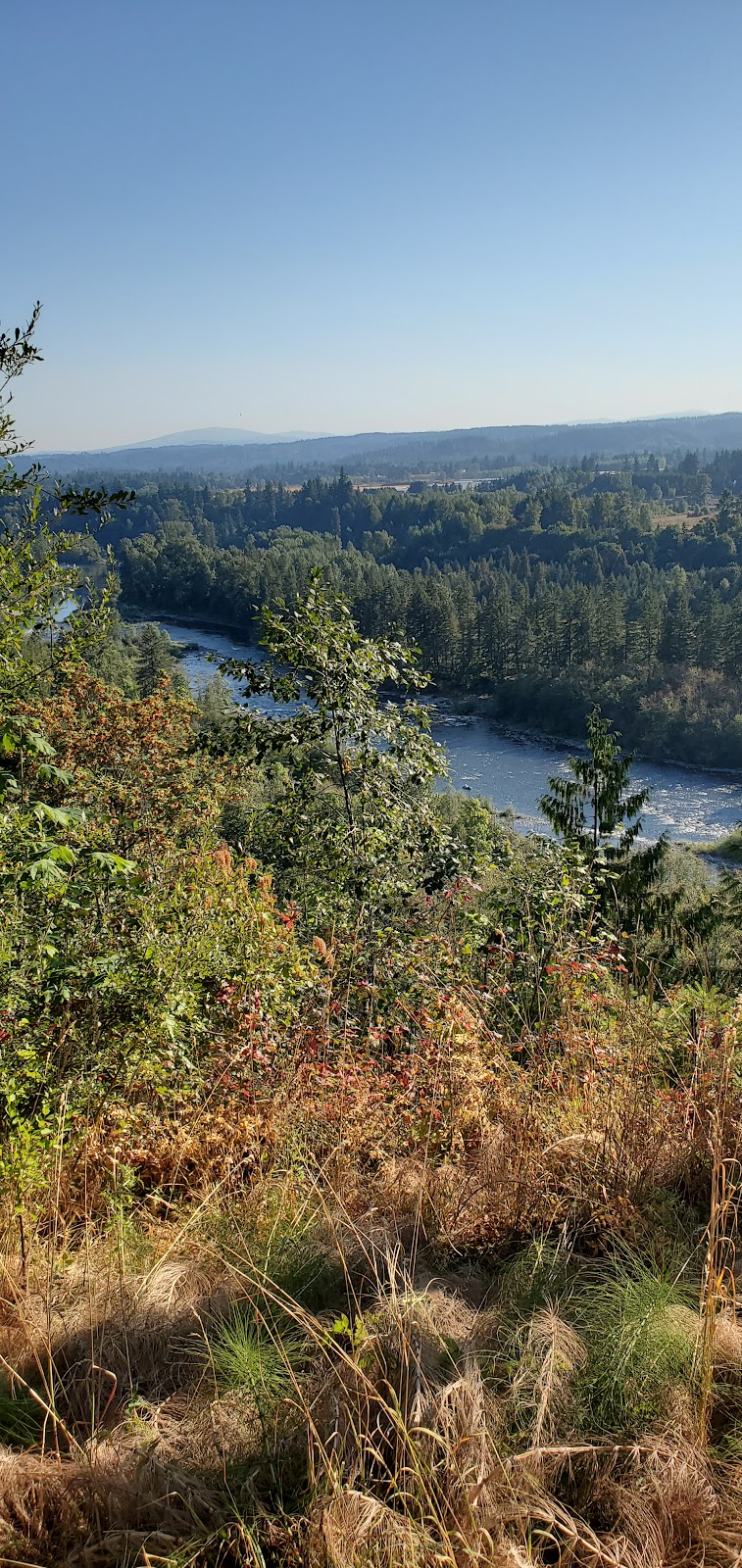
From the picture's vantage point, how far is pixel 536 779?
48.6 metres

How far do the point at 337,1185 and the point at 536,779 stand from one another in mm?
46856

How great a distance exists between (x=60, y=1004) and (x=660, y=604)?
68454 millimetres

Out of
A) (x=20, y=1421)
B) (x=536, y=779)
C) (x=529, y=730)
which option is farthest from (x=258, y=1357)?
(x=529, y=730)

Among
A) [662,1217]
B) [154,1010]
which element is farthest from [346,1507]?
[154,1010]

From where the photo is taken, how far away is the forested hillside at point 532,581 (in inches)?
2344

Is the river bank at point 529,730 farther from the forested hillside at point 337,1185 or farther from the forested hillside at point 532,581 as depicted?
the forested hillside at point 337,1185

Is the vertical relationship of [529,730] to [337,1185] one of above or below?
below

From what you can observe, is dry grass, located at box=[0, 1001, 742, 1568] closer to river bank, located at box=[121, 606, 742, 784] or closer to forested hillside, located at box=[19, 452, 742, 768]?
forested hillside, located at box=[19, 452, 742, 768]

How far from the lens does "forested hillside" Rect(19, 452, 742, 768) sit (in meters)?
59.5

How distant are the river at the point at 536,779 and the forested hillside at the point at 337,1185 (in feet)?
105

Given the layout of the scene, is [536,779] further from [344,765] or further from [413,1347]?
[413,1347]

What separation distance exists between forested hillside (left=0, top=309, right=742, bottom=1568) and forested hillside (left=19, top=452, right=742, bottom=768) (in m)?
2.10

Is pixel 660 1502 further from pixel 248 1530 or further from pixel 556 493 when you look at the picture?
pixel 556 493

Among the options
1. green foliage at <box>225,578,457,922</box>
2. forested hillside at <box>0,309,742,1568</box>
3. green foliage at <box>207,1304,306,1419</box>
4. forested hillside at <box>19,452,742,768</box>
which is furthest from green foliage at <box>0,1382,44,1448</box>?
forested hillside at <box>19,452,742,768</box>
